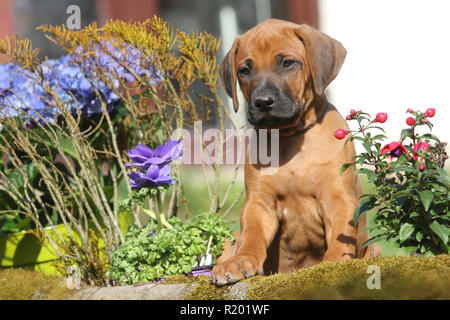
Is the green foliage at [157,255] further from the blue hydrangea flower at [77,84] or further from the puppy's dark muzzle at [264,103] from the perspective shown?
the blue hydrangea flower at [77,84]

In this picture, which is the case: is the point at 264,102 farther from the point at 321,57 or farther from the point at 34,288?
the point at 34,288

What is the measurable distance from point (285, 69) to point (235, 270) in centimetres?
88

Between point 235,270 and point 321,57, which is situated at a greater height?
point 321,57

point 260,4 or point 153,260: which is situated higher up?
point 260,4

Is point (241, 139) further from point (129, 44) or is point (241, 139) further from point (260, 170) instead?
point (129, 44)

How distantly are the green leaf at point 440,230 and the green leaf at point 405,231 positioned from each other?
8 cm

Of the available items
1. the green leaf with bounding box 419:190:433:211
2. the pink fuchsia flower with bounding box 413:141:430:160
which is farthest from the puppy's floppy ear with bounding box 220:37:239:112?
the green leaf with bounding box 419:190:433:211

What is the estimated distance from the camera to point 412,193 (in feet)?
7.16

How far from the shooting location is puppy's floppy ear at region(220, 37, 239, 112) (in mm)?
2760

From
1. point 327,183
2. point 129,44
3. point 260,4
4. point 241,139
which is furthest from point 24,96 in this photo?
point 260,4

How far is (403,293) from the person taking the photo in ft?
5.87

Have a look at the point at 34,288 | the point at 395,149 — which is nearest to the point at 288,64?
the point at 395,149
